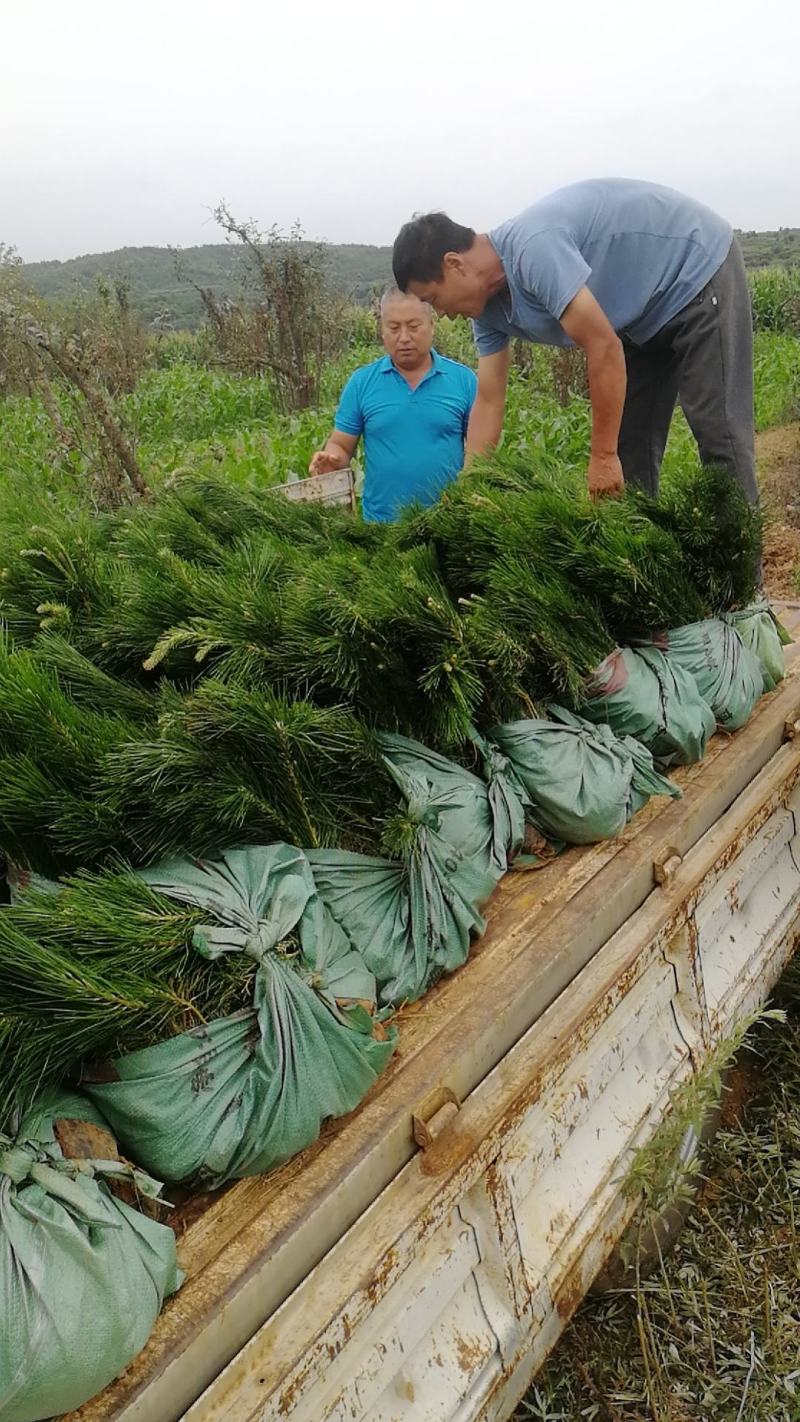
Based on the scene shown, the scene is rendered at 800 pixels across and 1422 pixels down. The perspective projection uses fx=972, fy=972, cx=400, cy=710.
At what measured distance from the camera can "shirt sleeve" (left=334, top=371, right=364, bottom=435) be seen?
3426mm

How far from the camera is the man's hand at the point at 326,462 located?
3555 millimetres

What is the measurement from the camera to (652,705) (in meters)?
2.07

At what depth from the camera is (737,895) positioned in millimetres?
1999

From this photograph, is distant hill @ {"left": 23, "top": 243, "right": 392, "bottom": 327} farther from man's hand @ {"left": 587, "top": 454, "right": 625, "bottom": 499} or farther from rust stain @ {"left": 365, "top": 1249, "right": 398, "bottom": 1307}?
rust stain @ {"left": 365, "top": 1249, "right": 398, "bottom": 1307}

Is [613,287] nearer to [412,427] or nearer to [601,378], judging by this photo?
[601,378]

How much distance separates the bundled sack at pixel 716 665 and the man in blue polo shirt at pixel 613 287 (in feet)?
1.79

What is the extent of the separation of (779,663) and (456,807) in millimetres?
1184

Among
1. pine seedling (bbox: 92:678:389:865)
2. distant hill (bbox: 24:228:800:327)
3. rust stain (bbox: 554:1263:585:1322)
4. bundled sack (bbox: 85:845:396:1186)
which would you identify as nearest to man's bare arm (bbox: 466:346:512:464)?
pine seedling (bbox: 92:678:389:865)

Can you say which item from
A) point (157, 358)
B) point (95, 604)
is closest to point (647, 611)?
point (95, 604)

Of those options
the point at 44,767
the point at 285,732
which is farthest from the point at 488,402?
the point at 44,767

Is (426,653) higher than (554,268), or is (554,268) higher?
(554,268)

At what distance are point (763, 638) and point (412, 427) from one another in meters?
1.45

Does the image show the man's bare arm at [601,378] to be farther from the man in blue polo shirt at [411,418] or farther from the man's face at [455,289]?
the man in blue polo shirt at [411,418]

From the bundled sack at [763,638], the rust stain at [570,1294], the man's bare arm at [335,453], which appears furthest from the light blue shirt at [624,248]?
the rust stain at [570,1294]
